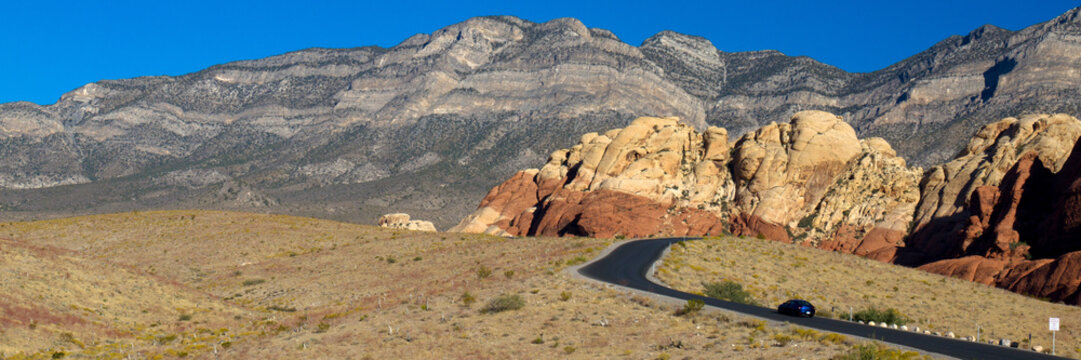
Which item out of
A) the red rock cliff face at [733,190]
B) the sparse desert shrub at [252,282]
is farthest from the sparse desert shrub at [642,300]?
the red rock cliff face at [733,190]

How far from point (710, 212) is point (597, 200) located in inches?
460

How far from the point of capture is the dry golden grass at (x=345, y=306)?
33.9m

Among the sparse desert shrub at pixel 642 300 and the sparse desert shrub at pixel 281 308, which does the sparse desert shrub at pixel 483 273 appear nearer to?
the sparse desert shrub at pixel 281 308

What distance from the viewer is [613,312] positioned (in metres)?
38.5

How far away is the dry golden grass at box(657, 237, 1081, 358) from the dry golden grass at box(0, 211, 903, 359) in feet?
29.4

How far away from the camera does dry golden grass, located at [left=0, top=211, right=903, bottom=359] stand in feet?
111

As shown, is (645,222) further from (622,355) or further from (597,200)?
(622,355)

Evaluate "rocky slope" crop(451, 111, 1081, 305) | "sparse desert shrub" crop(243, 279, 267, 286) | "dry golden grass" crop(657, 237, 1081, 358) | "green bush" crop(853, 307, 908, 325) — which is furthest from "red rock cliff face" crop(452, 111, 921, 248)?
"green bush" crop(853, 307, 908, 325)

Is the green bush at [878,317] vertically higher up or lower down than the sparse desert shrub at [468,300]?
lower down

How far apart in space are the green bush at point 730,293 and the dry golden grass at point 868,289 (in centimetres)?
86

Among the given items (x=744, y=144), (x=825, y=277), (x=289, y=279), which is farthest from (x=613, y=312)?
(x=744, y=144)

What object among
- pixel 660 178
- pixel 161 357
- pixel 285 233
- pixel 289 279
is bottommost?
pixel 161 357

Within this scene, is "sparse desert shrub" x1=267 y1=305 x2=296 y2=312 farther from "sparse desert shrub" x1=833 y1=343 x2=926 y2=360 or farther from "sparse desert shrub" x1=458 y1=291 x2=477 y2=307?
"sparse desert shrub" x1=833 y1=343 x2=926 y2=360

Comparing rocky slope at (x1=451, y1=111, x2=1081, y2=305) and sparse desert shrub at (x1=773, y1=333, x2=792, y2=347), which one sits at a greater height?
rocky slope at (x1=451, y1=111, x2=1081, y2=305)
